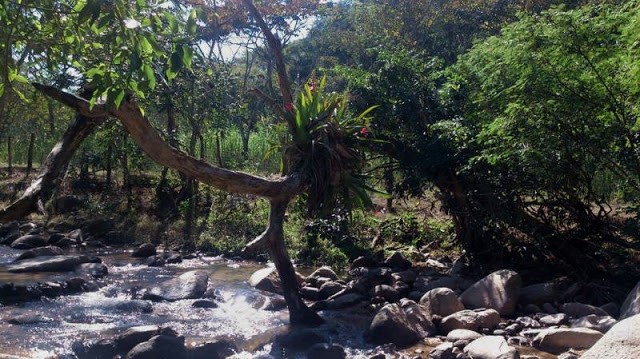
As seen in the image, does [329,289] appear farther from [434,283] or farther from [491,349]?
[491,349]

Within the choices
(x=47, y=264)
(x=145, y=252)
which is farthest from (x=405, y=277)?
(x=47, y=264)

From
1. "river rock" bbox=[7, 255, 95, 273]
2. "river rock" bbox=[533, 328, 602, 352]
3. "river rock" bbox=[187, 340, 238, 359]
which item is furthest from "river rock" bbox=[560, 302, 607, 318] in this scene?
"river rock" bbox=[7, 255, 95, 273]

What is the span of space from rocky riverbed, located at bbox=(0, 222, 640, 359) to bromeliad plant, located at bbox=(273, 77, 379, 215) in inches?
67.6

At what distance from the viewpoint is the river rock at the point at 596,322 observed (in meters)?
8.02

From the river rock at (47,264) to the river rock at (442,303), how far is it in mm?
6952

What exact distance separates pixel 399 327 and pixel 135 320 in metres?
3.75

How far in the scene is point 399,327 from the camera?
8.31m

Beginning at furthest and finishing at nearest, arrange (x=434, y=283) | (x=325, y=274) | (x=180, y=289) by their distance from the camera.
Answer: (x=325, y=274), (x=180, y=289), (x=434, y=283)

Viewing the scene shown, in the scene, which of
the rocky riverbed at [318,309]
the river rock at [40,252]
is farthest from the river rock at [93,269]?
the river rock at [40,252]

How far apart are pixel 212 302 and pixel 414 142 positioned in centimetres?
436

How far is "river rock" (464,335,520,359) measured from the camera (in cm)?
718

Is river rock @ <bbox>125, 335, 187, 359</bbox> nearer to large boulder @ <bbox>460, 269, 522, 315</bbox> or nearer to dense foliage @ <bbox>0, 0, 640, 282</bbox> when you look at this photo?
dense foliage @ <bbox>0, 0, 640, 282</bbox>

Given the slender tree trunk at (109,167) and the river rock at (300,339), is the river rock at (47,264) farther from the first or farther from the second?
the slender tree trunk at (109,167)

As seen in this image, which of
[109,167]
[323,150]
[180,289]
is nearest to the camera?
[323,150]
